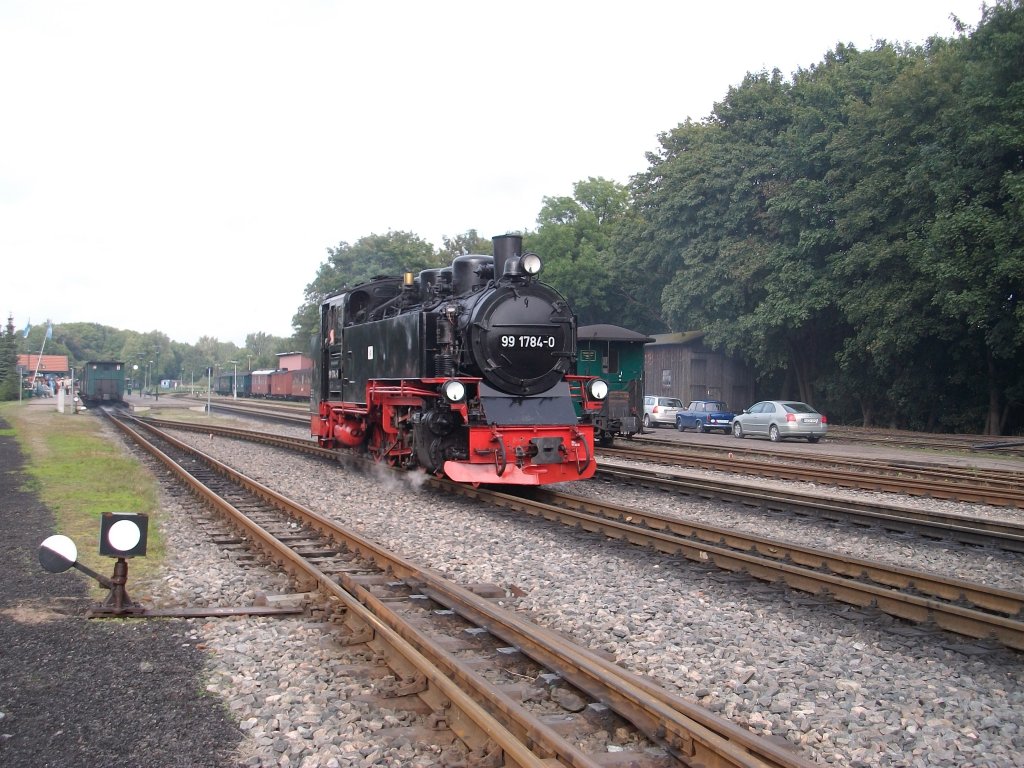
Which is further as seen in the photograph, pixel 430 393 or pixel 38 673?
pixel 430 393

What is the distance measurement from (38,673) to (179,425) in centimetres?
2861

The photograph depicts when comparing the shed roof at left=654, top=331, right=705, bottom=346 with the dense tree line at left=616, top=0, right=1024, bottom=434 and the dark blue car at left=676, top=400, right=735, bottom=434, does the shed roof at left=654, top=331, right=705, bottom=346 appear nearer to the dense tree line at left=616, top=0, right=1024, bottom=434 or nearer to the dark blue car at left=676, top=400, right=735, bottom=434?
the dense tree line at left=616, top=0, right=1024, bottom=434

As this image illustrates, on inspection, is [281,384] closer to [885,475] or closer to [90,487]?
[90,487]

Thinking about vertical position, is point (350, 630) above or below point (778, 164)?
below

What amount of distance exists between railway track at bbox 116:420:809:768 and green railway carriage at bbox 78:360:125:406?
161 ft

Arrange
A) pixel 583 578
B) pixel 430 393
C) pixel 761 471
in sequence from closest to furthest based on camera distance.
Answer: pixel 583 578, pixel 430 393, pixel 761 471

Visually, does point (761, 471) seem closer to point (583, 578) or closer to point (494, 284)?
point (494, 284)

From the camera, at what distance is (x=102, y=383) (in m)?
51.0

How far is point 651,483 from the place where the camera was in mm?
13359

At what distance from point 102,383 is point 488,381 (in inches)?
1830

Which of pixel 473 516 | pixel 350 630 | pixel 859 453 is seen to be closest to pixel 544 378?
pixel 473 516

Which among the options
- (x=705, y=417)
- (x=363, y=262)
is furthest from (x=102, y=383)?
(x=705, y=417)

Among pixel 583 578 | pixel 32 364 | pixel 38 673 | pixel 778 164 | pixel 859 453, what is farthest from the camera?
pixel 32 364

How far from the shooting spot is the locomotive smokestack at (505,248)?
12.5 metres
